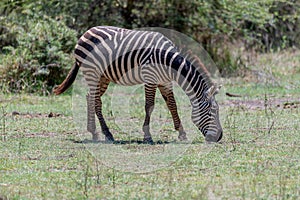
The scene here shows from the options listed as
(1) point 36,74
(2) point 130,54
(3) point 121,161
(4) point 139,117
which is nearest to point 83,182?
(3) point 121,161

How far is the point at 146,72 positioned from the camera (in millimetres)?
9508

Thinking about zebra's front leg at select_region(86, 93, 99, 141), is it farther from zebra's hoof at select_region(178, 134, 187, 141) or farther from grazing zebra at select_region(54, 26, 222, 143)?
zebra's hoof at select_region(178, 134, 187, 141)

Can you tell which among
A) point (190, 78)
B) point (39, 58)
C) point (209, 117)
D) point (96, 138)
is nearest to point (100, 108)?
point (96, 138)

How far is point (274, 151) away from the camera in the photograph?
8.49m

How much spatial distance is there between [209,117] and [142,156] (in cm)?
131

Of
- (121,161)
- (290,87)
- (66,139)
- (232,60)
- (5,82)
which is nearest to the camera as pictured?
(121,161)

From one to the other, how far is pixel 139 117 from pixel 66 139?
2854mm

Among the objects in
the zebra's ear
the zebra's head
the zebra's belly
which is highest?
the zebra's belly

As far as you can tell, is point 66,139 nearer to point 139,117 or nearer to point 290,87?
point 139,117

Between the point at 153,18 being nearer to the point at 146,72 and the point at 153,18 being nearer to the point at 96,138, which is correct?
the point at 96,138

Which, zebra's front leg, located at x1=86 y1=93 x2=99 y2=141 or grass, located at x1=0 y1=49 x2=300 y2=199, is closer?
grass, located at x1=0 y1=49 x2=300 y2=199

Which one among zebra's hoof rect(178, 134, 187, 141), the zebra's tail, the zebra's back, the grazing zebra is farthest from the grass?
the zebra's back

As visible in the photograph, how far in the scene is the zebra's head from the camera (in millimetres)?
9008

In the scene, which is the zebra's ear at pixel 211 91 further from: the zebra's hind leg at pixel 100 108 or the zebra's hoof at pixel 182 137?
the zebra's hind leg at pixel 100 108
